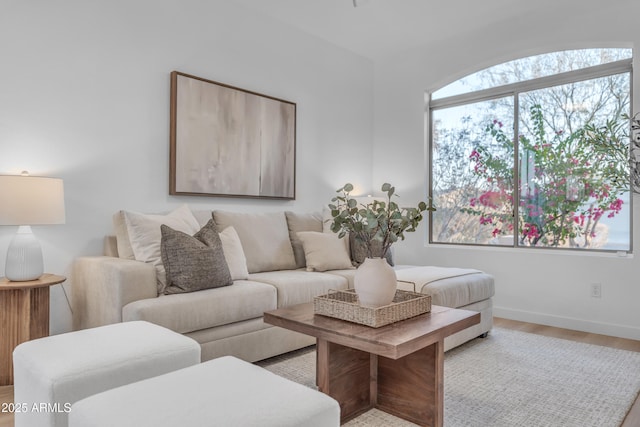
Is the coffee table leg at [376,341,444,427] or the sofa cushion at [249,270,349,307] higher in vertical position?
the sofa cushion at [249,270,349,307]

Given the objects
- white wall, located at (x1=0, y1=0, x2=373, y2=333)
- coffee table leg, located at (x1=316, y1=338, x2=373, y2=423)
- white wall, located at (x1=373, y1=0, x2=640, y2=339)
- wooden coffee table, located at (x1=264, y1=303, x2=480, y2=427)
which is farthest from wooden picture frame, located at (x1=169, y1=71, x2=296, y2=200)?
coffee table leg, located at (x1=316, y1=338, x2=373, y2=423)

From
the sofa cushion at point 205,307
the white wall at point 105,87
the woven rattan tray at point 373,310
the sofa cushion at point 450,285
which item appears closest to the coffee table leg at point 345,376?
the woven rattan tray at point 373,310


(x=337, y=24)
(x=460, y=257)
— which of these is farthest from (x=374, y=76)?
(x=460, y=257)

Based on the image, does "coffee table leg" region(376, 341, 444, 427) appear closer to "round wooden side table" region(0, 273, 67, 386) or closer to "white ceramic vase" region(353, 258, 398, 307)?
"white ceramic vase" region(353, 258, 398, 307)

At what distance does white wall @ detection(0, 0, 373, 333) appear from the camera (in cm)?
258

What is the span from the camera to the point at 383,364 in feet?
6.86

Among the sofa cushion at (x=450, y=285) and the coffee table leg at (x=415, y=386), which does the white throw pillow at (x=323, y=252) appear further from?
the coffee table leg at (x=415, y=386)

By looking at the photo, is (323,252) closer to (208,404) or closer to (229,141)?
(229,141)

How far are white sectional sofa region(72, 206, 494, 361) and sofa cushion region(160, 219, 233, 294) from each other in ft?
0.12

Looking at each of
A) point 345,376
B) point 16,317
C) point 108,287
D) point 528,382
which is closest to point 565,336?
point 528,382

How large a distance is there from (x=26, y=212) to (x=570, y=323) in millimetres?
3923

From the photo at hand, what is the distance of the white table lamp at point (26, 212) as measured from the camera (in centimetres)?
218

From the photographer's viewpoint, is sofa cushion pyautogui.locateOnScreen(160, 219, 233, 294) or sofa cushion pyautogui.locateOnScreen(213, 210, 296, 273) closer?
sofa cushion pyautogui.locateOnScreen(160, 219, 233, 294)

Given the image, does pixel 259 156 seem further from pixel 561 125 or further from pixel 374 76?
pixel 561 125
